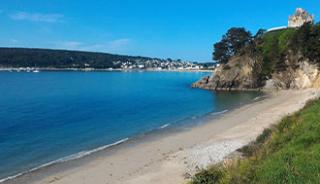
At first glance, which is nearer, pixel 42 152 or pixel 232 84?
pixel 42 152

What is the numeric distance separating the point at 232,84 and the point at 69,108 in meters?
43.0

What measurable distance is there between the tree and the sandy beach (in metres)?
64.8

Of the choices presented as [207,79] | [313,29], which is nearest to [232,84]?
[207,79]

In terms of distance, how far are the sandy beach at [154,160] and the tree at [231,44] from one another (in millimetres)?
64769

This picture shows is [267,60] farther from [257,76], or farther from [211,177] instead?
[211,177]

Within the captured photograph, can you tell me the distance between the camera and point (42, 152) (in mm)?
27562

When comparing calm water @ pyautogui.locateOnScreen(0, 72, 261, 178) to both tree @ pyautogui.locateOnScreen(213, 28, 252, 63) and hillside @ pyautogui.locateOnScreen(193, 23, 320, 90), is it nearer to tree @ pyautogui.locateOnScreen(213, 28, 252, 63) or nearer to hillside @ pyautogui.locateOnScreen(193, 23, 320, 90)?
hillside @ pyautogui.locateOnScreen(193, 23, 320, 90)

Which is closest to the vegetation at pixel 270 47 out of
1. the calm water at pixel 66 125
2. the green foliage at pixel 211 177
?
the calm water at pixel 66 125

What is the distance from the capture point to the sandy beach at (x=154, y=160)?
1973 cm

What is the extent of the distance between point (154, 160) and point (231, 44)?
7896cm

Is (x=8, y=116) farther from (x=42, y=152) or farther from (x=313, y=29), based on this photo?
(x=313, y=29)

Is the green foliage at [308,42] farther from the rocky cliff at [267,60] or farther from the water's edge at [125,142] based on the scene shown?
the water's edge at [125,142]

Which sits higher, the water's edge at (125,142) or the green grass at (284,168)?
the green grass at (284,168)

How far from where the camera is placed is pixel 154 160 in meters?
23.8
